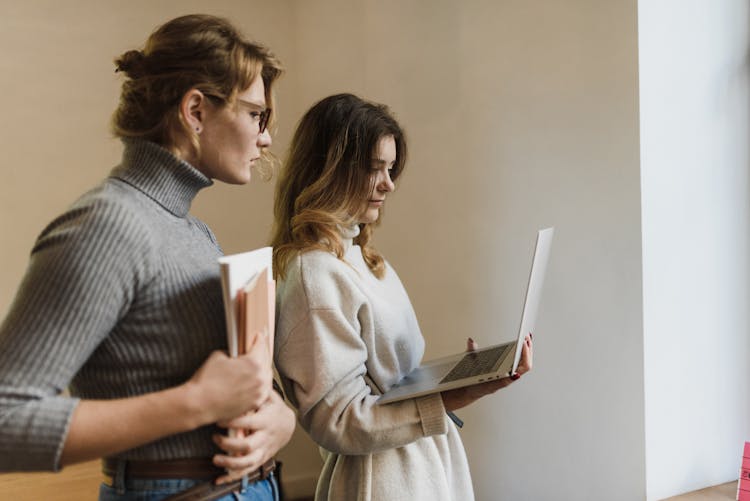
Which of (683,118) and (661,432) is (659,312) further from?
(683,118)

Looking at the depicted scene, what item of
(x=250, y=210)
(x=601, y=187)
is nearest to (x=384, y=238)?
(x=250, y=210)

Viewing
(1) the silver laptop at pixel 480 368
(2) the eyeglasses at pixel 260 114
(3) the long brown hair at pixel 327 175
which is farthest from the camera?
(3) the long brown hair at pixel 327 175

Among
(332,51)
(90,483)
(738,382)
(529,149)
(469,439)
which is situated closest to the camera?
(738,382)

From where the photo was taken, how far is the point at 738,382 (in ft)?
6.70

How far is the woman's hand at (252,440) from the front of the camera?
94 centimetres

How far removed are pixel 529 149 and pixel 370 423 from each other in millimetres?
1103

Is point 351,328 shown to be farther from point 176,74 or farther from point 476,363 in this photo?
point 176,74

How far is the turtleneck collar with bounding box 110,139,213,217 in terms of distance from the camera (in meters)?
0.98

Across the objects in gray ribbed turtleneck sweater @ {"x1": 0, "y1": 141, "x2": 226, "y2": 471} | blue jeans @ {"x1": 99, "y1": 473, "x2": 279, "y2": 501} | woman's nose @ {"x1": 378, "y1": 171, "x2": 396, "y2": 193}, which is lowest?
blue jeans @ {"x1": 99, "y1": 473, "x2": 279, "y2": 501}

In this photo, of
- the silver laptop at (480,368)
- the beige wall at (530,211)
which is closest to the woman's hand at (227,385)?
the silver laptop at (480,368)

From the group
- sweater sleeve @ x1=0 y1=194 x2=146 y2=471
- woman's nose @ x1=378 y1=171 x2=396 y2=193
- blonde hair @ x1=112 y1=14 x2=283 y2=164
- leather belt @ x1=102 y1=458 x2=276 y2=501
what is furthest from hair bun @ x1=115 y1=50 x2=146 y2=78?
woman's nose @ x1=378 y1=171 x2=396 y2=193

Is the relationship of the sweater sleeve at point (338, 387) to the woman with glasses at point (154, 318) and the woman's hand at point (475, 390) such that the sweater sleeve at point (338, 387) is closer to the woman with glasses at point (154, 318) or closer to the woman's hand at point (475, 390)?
the woman's hand at point (475, 390)

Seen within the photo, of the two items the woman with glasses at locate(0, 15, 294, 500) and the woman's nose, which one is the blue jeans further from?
the woman's nose

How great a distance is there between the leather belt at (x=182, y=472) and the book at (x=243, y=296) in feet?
0.52
